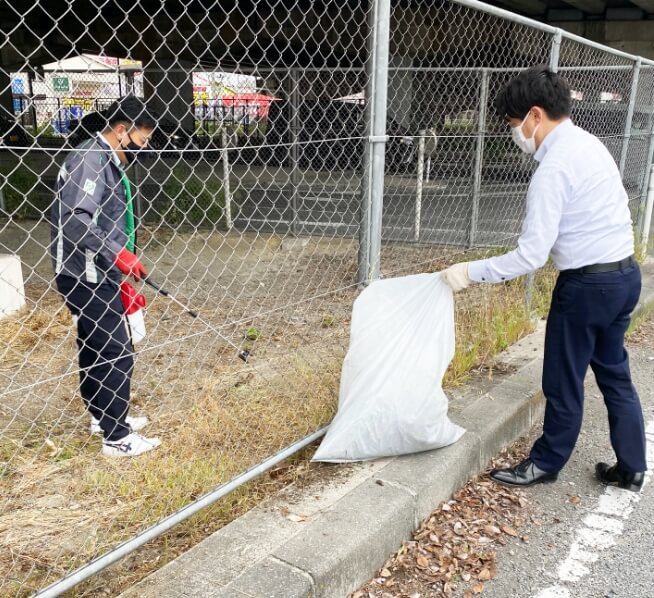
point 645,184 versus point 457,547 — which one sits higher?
point 645,184

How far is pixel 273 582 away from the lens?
7.13ft

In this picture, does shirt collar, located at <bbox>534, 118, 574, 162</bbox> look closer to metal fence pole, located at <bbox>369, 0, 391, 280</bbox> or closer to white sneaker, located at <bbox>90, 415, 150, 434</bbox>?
metal fence pole, located at <bbox>369, 0, 391, 280</bbox>

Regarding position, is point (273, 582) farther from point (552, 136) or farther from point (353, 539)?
point (552, 136)

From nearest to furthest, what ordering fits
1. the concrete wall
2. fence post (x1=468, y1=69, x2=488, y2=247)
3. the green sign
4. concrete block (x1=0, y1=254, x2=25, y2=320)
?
concrete block (x1=0, y1=254, x2=25, y2=320) → fence post (x1=468, y1=69, x2=488, y2=247) → the concrete wall → the green sign

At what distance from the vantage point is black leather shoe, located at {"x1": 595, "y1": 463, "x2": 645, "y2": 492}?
10.4 ft

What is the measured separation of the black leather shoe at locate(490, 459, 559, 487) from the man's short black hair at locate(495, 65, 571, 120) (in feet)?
5.24

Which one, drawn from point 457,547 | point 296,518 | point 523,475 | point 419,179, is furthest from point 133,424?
point 419,179

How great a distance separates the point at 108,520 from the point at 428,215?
8.55 metres

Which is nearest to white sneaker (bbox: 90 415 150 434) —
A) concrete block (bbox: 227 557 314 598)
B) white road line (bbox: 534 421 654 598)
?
concrete block (bbox: 227 557 314 598)

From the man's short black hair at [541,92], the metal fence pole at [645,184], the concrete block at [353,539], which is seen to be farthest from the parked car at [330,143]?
the concrete block at [353,539]

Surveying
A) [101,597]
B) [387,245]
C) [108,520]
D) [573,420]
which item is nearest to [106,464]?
[108,520]

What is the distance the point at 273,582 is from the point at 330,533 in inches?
13.6

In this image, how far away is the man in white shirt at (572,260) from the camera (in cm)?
271

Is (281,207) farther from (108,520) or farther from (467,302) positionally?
(108,520)
